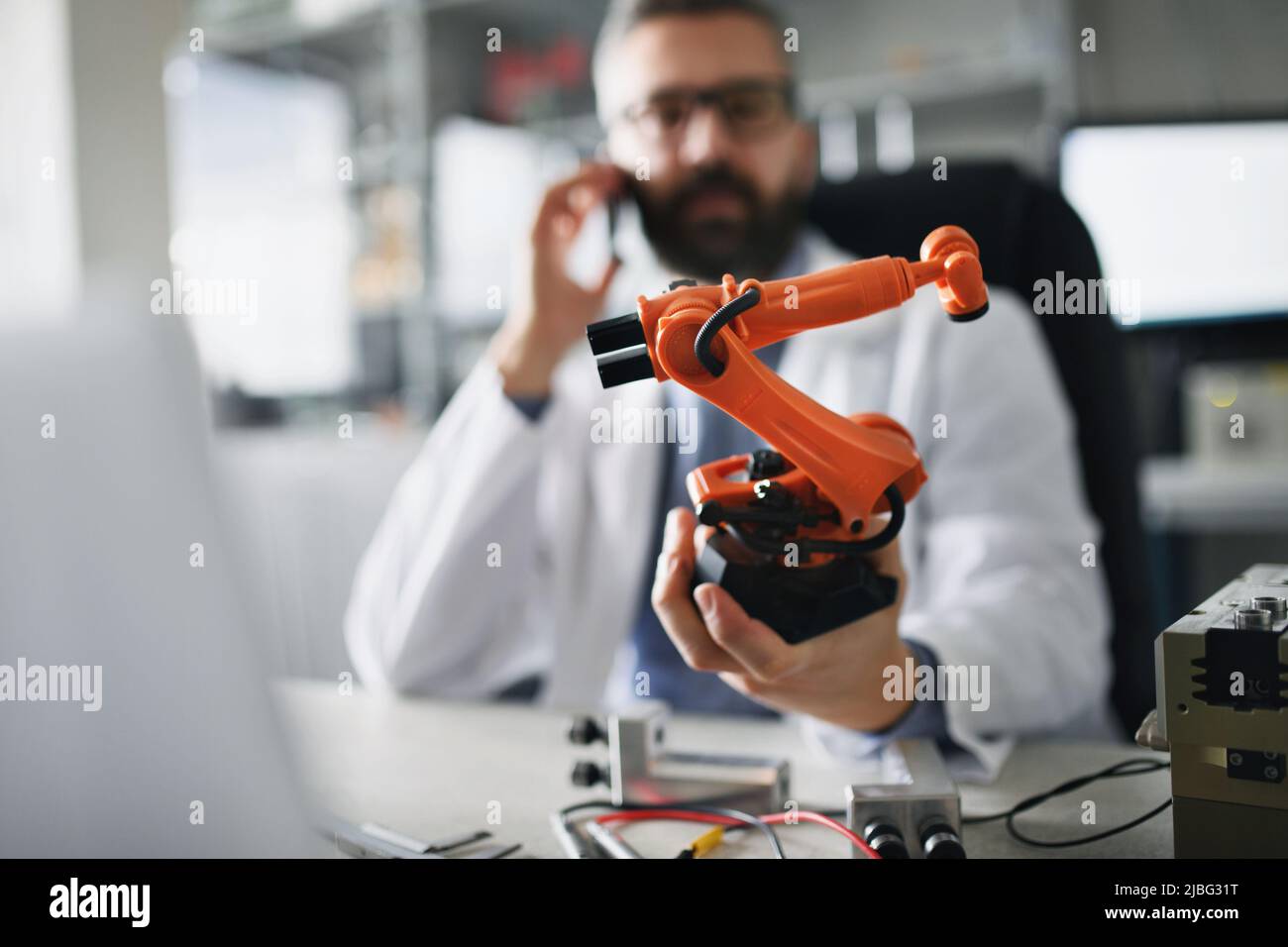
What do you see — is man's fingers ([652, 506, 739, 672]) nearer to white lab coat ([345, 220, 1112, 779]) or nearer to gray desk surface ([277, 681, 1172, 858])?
gray desk surface ([277, 681, 1172, 858])

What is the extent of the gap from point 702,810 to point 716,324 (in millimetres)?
294

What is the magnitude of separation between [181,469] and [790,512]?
27 cm

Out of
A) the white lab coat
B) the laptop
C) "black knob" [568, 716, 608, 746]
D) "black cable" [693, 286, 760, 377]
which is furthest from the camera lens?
the white lab coat

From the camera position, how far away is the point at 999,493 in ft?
2.98

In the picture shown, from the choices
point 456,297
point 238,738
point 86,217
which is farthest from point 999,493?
point 456,297

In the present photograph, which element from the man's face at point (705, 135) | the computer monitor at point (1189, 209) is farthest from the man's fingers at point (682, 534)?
the computer monitor at point (1189, 209)

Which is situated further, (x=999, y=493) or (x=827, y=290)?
(x=999, y=493)

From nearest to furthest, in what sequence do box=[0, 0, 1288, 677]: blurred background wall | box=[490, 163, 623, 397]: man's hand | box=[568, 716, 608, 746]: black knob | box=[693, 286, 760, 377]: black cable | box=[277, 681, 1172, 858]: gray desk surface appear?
box=[693, 286, 760, 377]: black cable, box=[277, 681, 1172, 858]: gray desk surface, box=[568, 716, 608, 746]: black knob, box=[490, 163, 623, 397]: man's hand, box=[0, 0, 1288, 677]: blurred background wall

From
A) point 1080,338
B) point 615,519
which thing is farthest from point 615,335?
point 1080,338

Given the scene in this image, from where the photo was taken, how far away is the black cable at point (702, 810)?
1.86 feet

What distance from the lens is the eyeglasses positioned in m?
0.91

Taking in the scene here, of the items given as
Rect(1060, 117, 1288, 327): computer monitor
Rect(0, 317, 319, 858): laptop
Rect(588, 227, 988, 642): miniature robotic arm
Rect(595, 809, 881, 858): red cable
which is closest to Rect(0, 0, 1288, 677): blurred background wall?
Rect(1060, 117, 1288, 327): computer monitor

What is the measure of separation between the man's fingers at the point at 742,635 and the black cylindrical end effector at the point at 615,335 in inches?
4.7
